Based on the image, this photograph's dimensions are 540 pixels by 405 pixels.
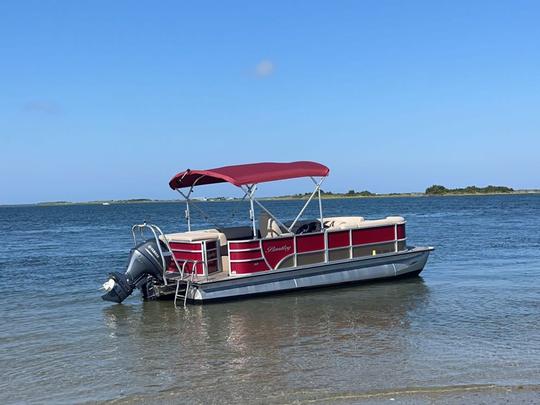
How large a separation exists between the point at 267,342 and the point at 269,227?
5357 mm

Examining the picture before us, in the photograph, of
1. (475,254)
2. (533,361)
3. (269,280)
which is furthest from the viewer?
(475,254)

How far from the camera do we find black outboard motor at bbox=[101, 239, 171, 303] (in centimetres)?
1380

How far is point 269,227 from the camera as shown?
15125mm

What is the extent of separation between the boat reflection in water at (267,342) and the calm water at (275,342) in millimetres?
26

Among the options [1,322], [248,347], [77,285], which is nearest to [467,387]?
[248,347]

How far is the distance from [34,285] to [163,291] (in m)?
6.20

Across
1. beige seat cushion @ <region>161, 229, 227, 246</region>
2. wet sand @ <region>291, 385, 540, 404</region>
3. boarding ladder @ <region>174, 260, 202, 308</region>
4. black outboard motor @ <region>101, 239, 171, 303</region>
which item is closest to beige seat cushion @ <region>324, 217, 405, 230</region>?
beige seat cushion @ <region>161, 229, 227, 246</region>

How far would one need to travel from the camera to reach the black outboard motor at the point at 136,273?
45.3ft

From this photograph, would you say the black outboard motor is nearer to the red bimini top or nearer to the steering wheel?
the red bimini top

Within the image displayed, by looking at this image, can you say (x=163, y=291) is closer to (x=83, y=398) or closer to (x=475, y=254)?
(x=83, y=398)

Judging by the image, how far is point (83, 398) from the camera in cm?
749

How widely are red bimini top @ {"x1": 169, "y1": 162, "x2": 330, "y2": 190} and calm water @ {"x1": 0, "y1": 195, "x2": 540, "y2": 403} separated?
2.91 meters

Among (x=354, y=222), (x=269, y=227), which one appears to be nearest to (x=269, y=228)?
(x=269, y=227)

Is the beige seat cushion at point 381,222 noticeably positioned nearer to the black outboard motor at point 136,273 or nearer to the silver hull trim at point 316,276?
the silver hull trim at point 316,276
